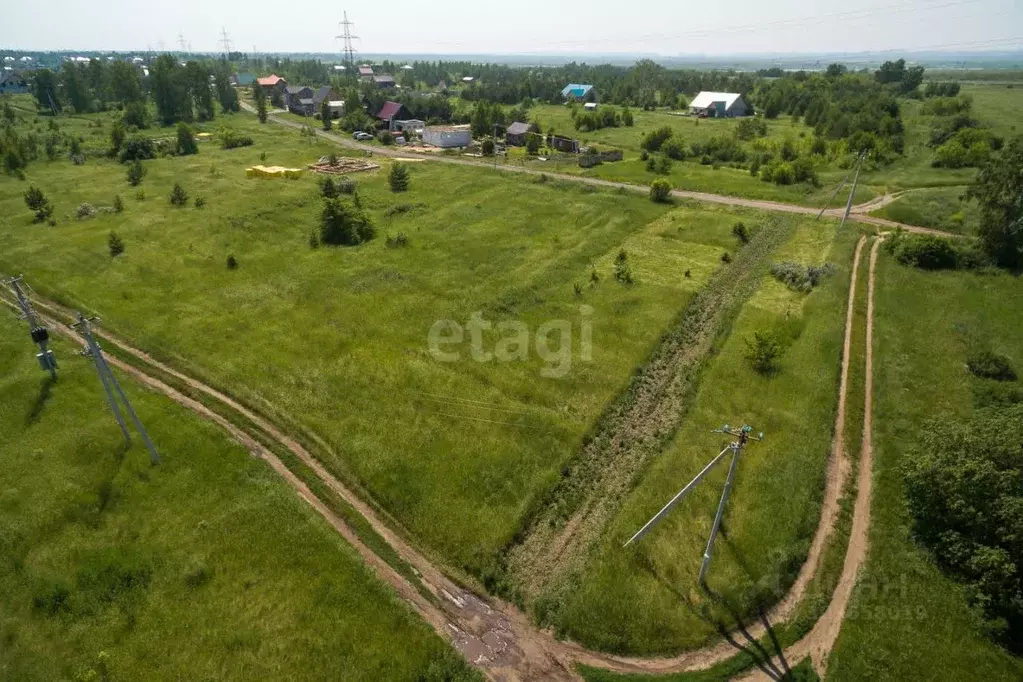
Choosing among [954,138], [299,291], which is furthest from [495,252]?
[954,138]

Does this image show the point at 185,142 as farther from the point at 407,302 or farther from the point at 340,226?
the point at 407,302

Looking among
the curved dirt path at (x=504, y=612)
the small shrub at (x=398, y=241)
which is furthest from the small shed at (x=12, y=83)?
the curved dirt path at (x=504, y=612)

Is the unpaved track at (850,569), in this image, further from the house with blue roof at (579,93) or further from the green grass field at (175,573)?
the house with blue roof at (579,93)

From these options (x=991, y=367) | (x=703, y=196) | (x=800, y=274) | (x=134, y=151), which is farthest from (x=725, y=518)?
(x=134, y=151)

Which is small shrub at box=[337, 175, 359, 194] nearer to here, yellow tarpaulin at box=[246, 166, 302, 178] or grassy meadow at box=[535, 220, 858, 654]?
yellow tarpaulin at box=[246, 166, 302, 178]

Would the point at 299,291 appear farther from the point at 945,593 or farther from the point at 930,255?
the point at 930,255

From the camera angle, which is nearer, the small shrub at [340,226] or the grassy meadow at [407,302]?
the grassy meadow at [407,302]
